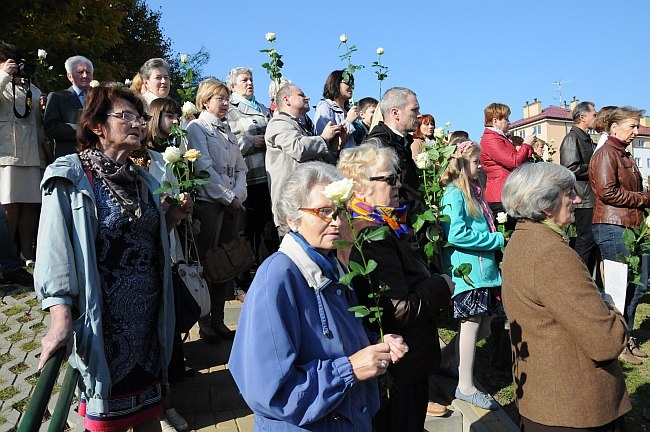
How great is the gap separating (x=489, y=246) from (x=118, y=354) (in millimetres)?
2836

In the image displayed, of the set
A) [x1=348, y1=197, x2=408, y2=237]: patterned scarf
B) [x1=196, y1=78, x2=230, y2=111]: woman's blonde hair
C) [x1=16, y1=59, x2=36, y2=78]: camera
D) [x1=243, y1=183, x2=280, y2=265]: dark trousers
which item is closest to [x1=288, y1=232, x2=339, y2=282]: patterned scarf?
[x1=348, y1=197, x2=408, y2=237]: patterned scarf

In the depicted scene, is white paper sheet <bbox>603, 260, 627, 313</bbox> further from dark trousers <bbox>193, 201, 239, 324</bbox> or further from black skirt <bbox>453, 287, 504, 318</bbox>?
dark trousers <bbox>193, 201, 239, 324</bbox>

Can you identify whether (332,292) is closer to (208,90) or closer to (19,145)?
(208,90)

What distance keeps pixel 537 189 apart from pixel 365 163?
2.92ft

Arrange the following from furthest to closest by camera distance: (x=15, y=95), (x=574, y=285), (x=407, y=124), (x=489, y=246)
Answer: (x=15, y=95) < (x=407, y=124) < (x=489, y=246) < (x=574, y=285)

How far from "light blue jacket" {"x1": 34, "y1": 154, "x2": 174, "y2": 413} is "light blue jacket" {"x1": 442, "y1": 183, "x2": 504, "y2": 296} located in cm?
264

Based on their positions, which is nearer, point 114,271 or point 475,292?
point 114,271

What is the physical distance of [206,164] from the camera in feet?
16.2

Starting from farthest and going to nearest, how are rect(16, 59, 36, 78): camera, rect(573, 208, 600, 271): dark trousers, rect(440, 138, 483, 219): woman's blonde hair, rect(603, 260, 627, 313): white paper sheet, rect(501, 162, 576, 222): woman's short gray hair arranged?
rect(573, 208, 600, 271): dark trousers
rect(16, 59, 36, 78): camera
rect(440, 138, 483, 219): woman's blonde hair
rect(603, 260, 627, 313): white paper sheet
rect(501, 162, 576, 222): woman's short gray hair

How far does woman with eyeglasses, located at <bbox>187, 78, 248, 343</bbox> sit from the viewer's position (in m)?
5.03

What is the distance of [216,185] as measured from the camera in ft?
16.5

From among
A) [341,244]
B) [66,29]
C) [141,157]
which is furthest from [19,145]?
[66,29]

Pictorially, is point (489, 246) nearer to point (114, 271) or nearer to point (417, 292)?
point (417, 292)

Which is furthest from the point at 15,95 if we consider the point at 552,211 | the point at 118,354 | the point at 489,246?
the point at 552,211
